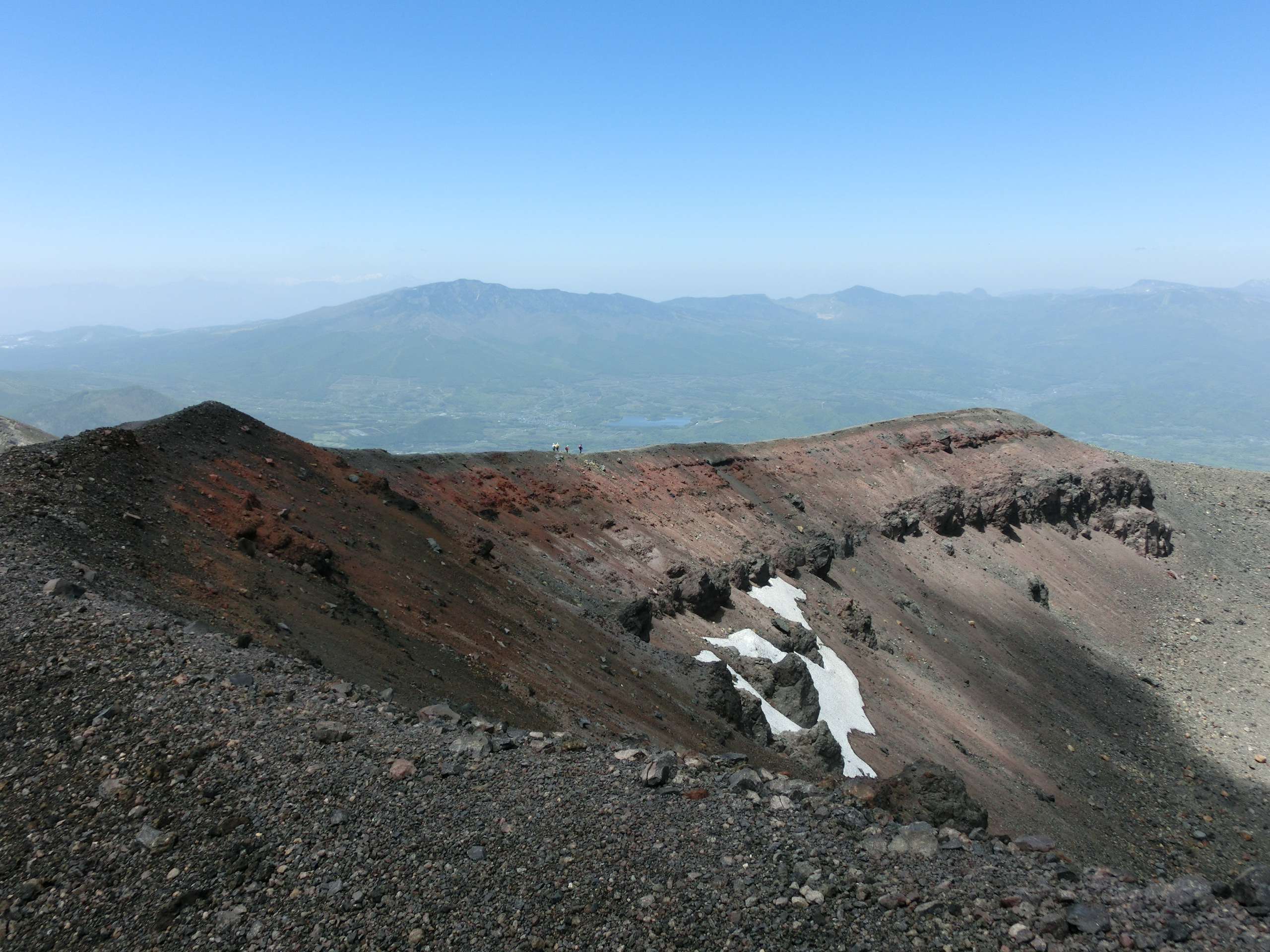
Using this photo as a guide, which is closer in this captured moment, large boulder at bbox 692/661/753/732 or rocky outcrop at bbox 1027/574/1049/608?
large boulder at bbox 692/661/753/732

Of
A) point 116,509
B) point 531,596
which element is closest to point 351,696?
point 116,509

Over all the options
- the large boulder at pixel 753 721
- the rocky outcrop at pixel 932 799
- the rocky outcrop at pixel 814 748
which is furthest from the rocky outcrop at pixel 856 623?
the rocky outcrop at pixel 932 799

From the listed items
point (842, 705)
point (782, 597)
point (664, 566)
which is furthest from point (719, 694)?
point (782, 597)

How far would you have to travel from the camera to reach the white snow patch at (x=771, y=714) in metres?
23.7

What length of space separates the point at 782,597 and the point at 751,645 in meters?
6.36

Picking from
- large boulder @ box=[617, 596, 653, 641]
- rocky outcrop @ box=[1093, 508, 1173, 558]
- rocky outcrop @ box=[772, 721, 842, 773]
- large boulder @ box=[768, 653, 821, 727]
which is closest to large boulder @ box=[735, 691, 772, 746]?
rocky outcrop @ box=[772, 721, 842, 773]

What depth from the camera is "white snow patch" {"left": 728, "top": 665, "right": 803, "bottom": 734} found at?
933 inches

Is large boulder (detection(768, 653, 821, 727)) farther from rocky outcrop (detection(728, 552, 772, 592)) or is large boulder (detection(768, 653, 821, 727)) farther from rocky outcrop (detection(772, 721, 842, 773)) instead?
rocky outcrop (detection(728, 552, 772, 592))

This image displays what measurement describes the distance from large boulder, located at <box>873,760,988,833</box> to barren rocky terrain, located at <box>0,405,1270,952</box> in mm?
133

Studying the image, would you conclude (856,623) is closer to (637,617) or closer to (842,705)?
(842,705)

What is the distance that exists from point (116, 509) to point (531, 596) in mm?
11795

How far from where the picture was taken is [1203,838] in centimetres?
2645

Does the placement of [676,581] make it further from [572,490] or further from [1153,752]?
[1153,752]

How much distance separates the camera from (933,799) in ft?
50.1
